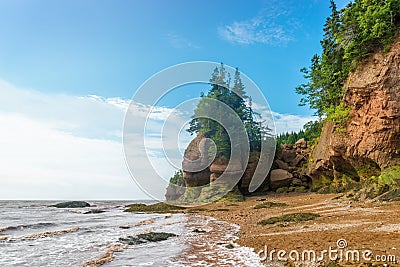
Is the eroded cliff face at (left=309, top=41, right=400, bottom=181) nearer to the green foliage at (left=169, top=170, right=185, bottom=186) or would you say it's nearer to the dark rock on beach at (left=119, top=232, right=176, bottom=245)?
the dark rock on beach at (left=119, top=232, right=176, bottom=245)

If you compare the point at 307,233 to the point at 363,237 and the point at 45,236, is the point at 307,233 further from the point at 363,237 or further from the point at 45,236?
the point at 45,236

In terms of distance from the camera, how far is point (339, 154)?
2728 cm

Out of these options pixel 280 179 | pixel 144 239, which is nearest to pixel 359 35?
pixel 144 239

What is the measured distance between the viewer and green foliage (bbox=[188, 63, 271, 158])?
4622 cm

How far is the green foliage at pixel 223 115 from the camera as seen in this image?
46.2 metres

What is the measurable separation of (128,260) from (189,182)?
3744 centimetres

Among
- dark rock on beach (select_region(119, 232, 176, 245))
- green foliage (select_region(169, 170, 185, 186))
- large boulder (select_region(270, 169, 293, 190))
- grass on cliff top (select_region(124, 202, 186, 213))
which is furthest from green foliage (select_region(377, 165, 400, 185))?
green foliage (select_region(169, 170, 185, 186))

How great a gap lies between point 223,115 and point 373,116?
2773cm

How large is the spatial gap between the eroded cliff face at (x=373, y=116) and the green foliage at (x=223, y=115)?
2004cm

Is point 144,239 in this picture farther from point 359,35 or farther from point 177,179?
point 177,179

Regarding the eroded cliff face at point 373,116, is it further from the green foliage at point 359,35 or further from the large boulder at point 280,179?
the large boulder at point 280,179

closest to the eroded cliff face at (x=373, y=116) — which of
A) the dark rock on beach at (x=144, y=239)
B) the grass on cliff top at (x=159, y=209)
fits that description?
the dark rock on beach at (x=144, y=239)

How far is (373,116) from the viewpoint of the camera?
22891mm

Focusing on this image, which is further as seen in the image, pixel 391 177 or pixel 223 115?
pixel 223 115
